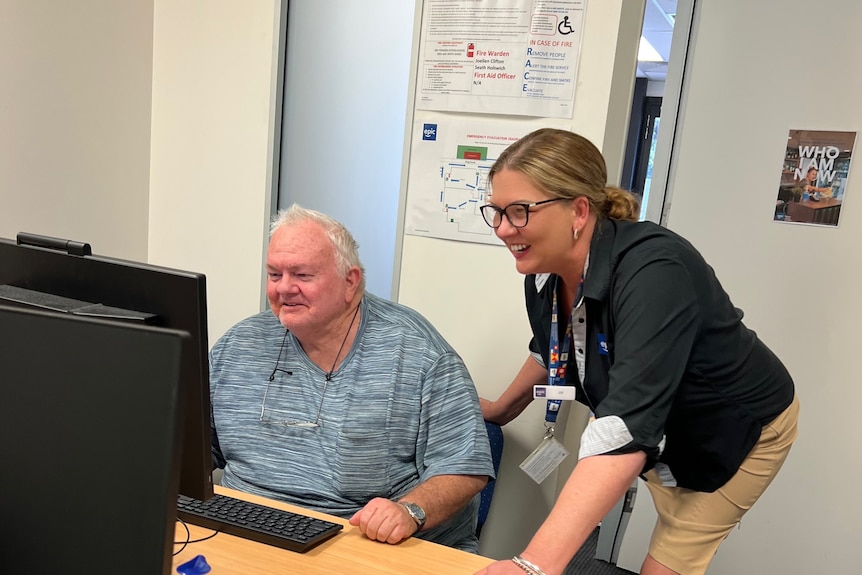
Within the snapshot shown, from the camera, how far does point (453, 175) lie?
210 cm

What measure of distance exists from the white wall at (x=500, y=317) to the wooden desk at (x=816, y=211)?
0.80 metres

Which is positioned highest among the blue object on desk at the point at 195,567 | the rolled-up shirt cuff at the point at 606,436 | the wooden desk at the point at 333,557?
the rolled-up shirt cuff at the point at 606,436

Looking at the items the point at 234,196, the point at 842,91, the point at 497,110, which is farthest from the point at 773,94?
the point at 234,196

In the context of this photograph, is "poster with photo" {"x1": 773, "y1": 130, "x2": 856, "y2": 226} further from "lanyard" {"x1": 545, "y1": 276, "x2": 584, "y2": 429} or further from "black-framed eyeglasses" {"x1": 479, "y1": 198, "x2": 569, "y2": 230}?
"black-framed eyeglasses" {"x1": 479, "y1": 198, "x2": 569, "y2": 230}

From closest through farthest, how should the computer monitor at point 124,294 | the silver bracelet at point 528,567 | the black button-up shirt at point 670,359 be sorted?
the computer monitor at point 124,294
the silver bracelet at point 528,567
the black button-up shirt at point 670,359

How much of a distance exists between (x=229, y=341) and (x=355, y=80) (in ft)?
3.57

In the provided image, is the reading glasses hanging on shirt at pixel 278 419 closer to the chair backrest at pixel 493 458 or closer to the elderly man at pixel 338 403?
the elderly man at pixel 338 403

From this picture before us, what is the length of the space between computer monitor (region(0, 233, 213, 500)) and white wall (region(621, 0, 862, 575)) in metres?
2.18

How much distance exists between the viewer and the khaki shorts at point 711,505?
1.48 m

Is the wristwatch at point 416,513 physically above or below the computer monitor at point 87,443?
below

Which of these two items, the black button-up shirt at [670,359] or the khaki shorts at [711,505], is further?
the khaki shorts at [711,505]

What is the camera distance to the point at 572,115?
1932 millimetres

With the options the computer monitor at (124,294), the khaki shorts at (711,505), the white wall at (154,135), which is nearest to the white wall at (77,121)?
the white wall at (154,135)

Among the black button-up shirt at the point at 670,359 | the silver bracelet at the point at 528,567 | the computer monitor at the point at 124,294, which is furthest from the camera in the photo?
the black button-up shirt at the point at 670,359
